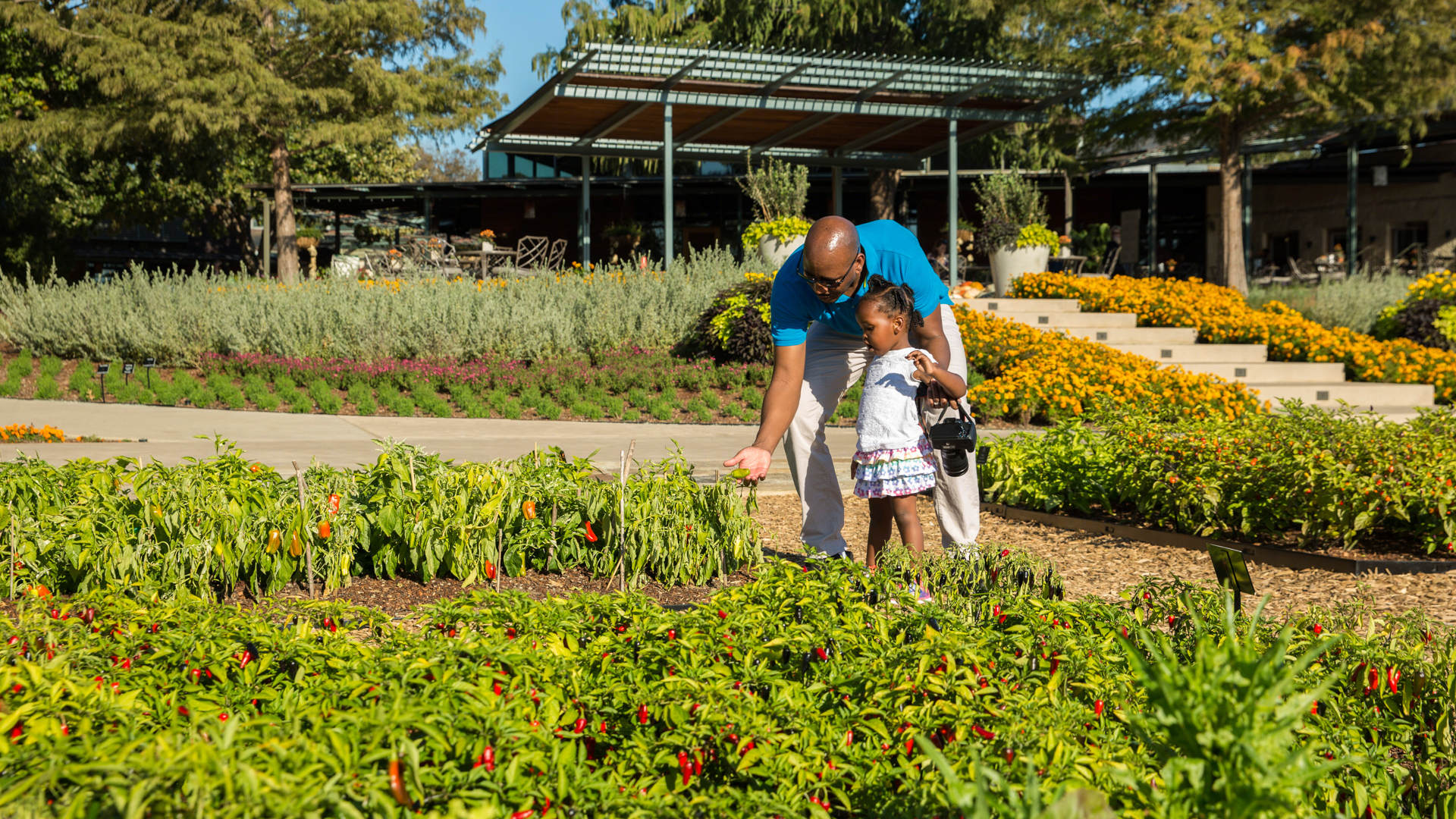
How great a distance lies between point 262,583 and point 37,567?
2.10 ft

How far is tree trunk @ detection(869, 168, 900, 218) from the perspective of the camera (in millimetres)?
21250

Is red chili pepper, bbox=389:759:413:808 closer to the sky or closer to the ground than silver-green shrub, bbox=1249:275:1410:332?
closer to the ground

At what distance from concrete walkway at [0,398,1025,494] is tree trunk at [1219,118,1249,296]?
9768 millimetres

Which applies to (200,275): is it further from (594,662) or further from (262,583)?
(594,662)

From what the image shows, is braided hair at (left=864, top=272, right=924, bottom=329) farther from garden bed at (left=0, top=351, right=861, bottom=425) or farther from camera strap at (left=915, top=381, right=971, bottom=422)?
garden bed at (left=0, top=351, right=861, bottom=425)

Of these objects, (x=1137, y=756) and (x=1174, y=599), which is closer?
(x=1137, y=756)

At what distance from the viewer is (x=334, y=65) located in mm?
16297

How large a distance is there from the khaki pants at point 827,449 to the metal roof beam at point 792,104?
9444mm

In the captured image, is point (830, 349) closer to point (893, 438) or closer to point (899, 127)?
point (893, 438)

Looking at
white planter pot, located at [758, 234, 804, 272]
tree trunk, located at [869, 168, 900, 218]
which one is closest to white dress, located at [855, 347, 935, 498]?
white planter pot, located at [758, 234, 804, 272]

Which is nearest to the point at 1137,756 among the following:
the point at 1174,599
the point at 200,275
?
the point at 1174,599

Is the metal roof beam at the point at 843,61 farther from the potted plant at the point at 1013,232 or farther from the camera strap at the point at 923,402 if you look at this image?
the camera strap at the point at 923,402

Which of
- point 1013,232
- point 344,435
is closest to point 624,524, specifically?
point 344,435

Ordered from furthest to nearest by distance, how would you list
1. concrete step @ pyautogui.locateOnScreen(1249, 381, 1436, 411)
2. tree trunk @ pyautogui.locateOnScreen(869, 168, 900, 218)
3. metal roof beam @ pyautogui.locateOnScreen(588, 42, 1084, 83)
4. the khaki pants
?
1. tree trunk @ pyautogui.locateOnScreen(869, 168, 900, 218)
2. metal roof beam @ pyautogui.locateOnScreen(588, 42, 1084, 83)
3. concrete step @ pyautogui.locateOnScreen(1249, 381, 1436, 411)
4. the khaki pants
